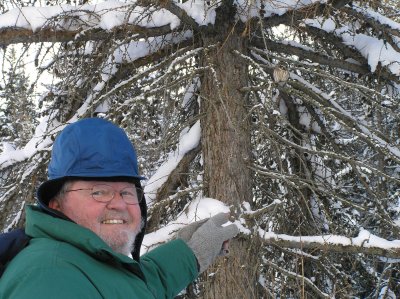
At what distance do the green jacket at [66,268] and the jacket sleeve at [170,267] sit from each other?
0.93m

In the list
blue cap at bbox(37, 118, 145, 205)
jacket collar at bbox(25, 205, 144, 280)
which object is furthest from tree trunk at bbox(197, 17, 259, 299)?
jacket collar at bbox(25, 205, 144, 280)

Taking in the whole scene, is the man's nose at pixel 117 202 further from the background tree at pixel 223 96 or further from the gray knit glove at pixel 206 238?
the background tree at pixel 223 96

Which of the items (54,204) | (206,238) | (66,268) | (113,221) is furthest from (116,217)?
(206,238)

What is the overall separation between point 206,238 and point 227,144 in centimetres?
137

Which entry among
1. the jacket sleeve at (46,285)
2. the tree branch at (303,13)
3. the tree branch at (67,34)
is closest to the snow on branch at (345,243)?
the tree branch at (303,13)

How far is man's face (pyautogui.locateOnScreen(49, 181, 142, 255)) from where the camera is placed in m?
2.35

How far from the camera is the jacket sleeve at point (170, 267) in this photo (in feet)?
10.6

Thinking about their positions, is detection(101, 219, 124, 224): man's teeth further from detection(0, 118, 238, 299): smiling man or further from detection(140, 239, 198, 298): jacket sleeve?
detection(140, 239, 198, 298): jacket sleeve

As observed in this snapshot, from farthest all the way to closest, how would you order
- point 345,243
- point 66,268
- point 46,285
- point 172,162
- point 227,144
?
point 172,162
point 227,144
point 345,243
point 66,268
point 46,285

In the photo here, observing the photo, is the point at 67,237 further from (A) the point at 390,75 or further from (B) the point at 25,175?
(A) the point at 390,75

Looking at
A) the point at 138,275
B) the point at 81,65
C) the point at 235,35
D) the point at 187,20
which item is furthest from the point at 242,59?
the point at 138,275

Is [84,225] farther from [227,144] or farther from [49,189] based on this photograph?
[227,144]

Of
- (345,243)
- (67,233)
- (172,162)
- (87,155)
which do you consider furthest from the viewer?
(172,162)

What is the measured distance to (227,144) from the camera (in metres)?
4.89
